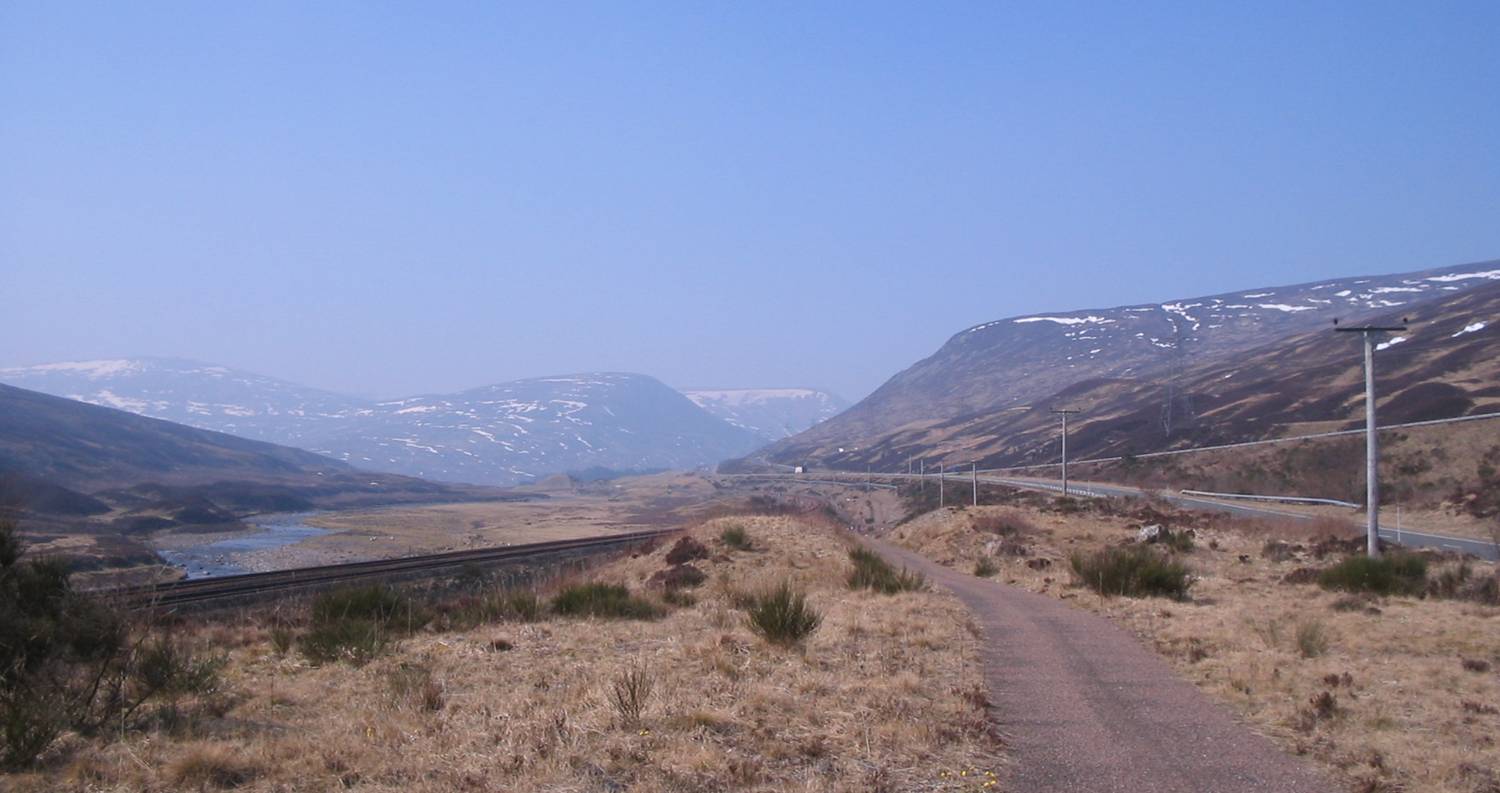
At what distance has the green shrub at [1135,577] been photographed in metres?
18.3

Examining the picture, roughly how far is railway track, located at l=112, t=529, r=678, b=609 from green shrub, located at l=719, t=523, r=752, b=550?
456cm

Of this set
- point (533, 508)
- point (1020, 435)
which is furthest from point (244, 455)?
point (1020, 435)

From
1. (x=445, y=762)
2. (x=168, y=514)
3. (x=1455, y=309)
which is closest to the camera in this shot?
(x=445, y=762)

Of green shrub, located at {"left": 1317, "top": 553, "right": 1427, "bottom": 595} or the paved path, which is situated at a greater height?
the paved path

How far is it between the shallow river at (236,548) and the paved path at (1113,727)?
28.2 m

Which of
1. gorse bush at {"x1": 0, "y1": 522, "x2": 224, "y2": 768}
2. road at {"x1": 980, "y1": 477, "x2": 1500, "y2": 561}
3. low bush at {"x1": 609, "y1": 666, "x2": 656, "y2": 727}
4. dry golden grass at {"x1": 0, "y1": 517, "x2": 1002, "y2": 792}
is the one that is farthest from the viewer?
road at {"x1": 980, "y1": 477, "x2": 1500, "y2": 561}

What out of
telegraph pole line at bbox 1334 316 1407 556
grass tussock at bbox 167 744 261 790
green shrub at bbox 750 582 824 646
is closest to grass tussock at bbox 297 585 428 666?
green shrub at bbox 750 582 824 646

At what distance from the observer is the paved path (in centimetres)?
713

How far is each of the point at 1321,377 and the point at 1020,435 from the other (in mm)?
36407

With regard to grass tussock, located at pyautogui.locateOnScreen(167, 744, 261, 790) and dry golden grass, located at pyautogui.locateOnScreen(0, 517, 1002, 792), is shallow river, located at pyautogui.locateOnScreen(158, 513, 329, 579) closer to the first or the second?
dry golden grass, located at pyautogui.locateOnScreen(0, 517, 1002, 792)

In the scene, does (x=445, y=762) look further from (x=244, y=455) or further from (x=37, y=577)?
(x=244, y=455)

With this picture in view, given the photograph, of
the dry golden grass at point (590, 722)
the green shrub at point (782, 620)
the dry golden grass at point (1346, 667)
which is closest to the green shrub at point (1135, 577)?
the dry golden grass at point (1346, 667)

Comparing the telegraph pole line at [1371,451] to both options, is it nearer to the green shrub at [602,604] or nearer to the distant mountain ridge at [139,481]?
the green shrub at [602,604]

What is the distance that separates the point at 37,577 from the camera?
8531mm
